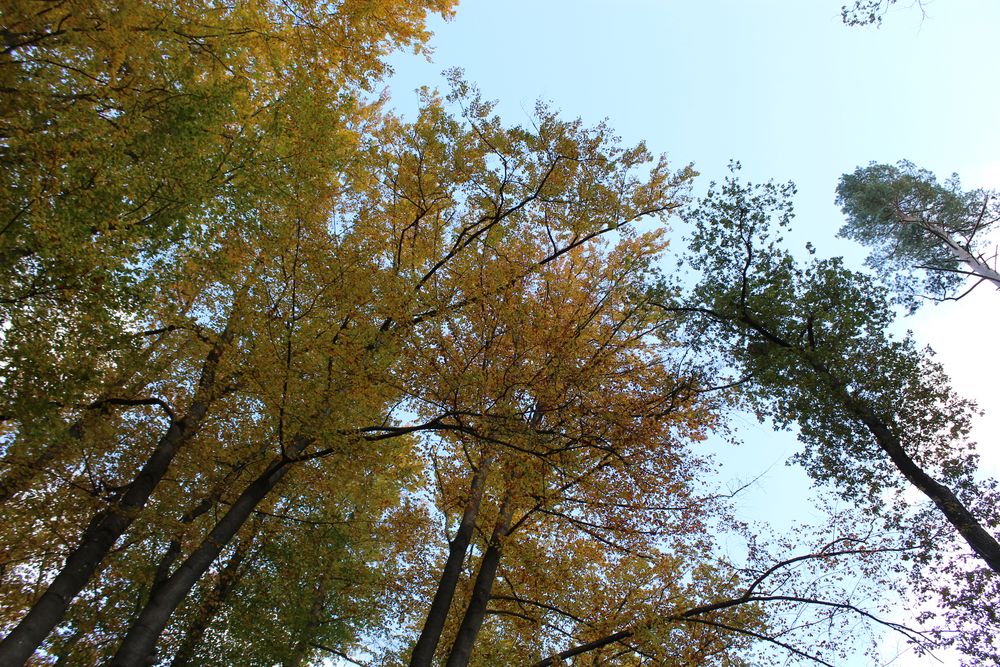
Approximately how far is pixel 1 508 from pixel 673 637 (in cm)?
848

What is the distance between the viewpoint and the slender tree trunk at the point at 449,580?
21.7 ft

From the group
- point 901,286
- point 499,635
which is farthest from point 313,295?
point 901,286

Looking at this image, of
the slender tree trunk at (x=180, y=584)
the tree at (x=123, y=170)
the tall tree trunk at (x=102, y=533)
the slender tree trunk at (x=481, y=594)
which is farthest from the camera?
the slender tree trunk at (x=481, y=594)

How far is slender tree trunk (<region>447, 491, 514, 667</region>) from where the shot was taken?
6902 mm

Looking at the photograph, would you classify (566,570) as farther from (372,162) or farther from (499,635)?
(372,162)

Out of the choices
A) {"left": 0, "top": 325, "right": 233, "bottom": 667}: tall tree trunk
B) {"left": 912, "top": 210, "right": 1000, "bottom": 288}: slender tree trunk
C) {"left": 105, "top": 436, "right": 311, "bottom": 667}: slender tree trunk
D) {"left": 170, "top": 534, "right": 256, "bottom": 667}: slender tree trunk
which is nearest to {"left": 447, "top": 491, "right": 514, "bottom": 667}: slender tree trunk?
{"left": 105, "top": 436, "right": 311, "bottom": 667}: slender tree trunk

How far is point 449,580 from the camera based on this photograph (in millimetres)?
7379

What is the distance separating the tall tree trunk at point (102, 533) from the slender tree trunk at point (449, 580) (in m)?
3.71

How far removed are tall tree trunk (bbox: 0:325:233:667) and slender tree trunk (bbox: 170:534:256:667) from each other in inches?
121

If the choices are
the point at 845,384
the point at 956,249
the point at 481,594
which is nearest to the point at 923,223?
the point at 956,249

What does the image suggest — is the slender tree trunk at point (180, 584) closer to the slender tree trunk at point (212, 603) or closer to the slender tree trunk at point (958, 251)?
the slender tree trunk at point (212, 603)

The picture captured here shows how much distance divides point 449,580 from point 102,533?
4.13 m

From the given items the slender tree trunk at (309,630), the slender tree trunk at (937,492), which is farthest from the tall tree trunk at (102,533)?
the slender tree trunk at (937,492)

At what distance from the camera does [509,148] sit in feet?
24.9
